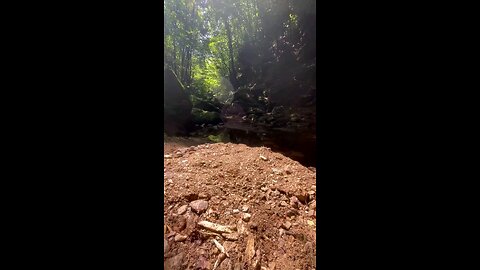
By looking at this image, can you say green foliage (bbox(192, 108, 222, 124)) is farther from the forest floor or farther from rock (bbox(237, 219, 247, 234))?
rock (bbox(237, 219, 247, 234))

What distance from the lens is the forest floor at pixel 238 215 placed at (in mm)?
1853

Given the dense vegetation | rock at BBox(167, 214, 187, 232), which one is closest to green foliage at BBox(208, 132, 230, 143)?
the dense vegetation

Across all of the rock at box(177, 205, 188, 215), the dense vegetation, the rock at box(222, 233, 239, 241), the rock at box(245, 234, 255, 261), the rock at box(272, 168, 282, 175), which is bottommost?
the rock at box(245, 234, 255, 261)

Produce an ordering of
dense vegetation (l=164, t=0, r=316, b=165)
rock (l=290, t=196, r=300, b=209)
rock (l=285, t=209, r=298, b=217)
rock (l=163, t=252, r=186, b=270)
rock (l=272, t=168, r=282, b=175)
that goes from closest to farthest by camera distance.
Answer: rock (l=163, t=252, r=186, b=270) → rock (l=285, t=209, r=298, b=217) → rock (l=290, t=196, r=300, b=209) → rock (l=272, t=168, r=282, b=175) → dense vegetation (l=164, t=0, r=316, b=165)

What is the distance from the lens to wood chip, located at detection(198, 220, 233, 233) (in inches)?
80.8

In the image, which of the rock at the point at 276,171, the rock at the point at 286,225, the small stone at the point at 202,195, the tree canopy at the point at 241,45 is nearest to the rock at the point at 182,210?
the small stone at the point at 202,195

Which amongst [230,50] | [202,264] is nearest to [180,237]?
[202,264]

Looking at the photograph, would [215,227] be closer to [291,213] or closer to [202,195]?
[202,195]

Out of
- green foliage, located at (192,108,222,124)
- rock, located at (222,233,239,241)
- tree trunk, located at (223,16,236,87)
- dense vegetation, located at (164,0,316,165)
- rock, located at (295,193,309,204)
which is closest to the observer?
rock, located at (222,233,239,241)
